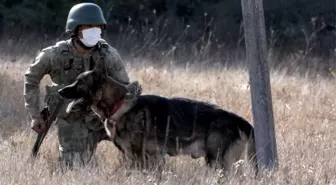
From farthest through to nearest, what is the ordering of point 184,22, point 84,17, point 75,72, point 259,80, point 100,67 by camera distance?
point 184,22
point 75,72
point 84,17
point 100,67
point 259,80

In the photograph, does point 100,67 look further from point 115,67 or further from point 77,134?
point 77,134

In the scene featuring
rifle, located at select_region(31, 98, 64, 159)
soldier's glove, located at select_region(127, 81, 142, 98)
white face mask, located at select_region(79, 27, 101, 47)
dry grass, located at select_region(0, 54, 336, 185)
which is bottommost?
dry grass, located at select_region(0, 54, 336, 185)

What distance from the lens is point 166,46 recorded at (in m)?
17.9

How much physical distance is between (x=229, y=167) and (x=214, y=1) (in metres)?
16.3

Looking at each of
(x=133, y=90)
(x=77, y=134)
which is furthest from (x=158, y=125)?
(x=77, y=134)

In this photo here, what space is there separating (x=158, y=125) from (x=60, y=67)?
0.98m

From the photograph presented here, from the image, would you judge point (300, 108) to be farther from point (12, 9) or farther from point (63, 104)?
point (12, 9)

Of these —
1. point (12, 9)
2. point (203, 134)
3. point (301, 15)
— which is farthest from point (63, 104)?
point (301, 15)

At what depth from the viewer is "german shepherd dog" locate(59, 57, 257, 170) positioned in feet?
20.6

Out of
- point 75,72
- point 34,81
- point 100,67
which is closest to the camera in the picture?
point 100,67

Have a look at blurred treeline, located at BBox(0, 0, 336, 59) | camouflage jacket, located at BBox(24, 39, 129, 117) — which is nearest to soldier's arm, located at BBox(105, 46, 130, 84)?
camouflage jacket, located at BBox(24, 39, 129, 117)

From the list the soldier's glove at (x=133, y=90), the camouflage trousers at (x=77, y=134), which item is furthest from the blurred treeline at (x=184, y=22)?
the soldier's glove at (x=133, y=90)

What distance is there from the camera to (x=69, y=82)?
6.68 meters

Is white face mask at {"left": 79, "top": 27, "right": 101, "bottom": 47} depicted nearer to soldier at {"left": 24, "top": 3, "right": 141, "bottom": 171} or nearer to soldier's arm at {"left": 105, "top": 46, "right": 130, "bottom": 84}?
soldier at {"left": 24, "top": 3, "right": 141, "bottom": 171}
